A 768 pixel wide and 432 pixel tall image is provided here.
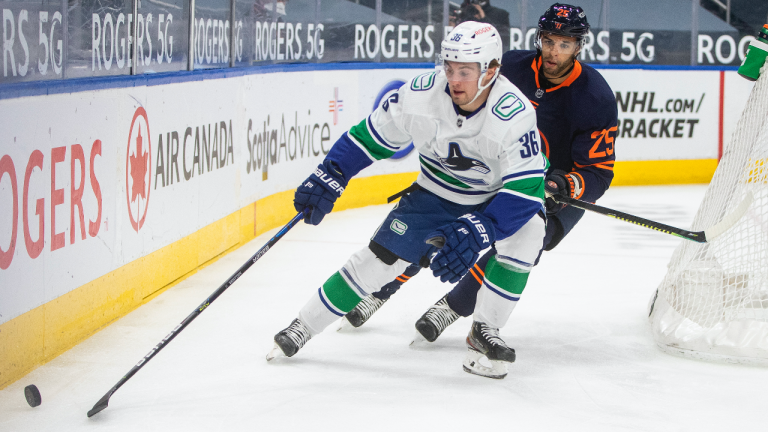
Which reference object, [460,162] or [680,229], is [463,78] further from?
[680,229]

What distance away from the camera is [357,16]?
619 centimetres

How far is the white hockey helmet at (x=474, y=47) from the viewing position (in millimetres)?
2393

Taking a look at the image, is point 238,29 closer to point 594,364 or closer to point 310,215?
point 310,215

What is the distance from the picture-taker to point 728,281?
9.96 ft

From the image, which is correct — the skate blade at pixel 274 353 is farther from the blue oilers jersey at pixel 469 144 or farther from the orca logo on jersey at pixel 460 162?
the orca logo on jersey at pixel 460 162

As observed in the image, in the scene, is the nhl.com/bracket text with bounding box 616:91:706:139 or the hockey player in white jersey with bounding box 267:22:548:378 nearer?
the hockey player in white jersey with bounding box 267:22:548:378

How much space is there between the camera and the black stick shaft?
286 cm

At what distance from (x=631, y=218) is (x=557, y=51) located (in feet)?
2.04

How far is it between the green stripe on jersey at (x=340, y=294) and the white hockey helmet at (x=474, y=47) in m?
0.71

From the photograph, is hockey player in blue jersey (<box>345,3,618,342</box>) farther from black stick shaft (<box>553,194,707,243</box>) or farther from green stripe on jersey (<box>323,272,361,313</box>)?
Result: green stripe on jersey (<box>323,272,361,313</box>)

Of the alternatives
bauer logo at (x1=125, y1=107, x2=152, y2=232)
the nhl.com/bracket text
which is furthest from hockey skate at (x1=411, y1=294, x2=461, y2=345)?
the nhl.com/bracket text

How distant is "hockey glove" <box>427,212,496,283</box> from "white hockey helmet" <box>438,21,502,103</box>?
390 millimetres

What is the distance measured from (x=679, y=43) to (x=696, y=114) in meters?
0.64

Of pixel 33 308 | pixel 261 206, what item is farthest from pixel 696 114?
pixel 33 308
